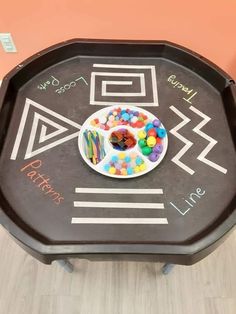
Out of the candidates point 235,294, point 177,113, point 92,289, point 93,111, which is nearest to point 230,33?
point 177,113

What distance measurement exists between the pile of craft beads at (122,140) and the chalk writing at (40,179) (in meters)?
0.21

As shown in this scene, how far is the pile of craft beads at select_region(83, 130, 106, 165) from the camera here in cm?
93

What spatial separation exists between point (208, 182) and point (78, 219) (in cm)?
37

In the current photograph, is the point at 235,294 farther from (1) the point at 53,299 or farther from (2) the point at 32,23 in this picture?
(2) the point at 32,23

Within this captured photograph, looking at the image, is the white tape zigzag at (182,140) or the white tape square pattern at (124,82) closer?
the white tape zigzag at (182,140)

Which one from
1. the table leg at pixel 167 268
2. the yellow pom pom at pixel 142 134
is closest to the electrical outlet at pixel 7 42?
the yellow pom pom at pixel 142 134

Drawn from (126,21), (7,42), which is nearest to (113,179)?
(126,21)

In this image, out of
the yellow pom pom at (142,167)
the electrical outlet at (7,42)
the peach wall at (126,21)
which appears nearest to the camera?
the yellow pom pom at (142,167)

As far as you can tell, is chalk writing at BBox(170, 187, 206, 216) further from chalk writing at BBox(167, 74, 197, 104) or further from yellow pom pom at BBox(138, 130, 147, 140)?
chalk writing at BBox(167, 74, 197, 104)

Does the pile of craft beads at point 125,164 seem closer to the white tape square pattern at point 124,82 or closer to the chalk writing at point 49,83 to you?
the white tape square pattern at point 124,82

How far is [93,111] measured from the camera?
1.03 meters

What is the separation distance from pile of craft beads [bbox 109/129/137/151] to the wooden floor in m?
0.53

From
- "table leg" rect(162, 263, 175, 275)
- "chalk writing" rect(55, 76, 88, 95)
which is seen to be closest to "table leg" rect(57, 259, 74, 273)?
"table leg" rect(162, 263, 175, 275)

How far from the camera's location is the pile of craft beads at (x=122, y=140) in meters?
0.95
